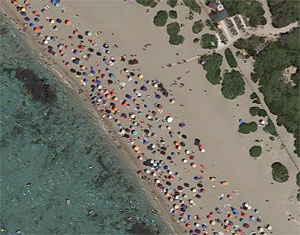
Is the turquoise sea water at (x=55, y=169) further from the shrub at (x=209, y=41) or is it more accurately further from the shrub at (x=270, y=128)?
the shrub at (x=270, y=128)

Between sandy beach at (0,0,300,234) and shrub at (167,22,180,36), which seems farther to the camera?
→ sandy beach at (0,0,300,234)

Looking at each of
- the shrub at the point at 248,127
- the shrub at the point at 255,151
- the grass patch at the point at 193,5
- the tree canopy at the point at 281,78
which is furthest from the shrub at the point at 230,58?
the shrub at the point at 255,151

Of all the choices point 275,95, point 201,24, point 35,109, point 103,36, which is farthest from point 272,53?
point 35,109

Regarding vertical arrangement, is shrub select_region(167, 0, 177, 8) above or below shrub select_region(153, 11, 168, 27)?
above

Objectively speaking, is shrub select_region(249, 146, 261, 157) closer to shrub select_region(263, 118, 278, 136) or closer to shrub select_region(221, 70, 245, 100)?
shrub select_region(263, 118, 278, 136)

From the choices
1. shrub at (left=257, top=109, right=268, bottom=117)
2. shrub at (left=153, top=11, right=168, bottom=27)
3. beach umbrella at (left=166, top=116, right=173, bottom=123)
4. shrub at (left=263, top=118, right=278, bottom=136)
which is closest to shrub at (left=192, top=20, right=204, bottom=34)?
shrub at (left=153, top=11, right=168, bottom=27)

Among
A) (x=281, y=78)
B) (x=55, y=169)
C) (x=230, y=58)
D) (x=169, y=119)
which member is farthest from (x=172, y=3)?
(x=55, y=169)

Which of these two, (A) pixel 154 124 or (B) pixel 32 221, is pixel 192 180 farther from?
(B) pixel 32 221
